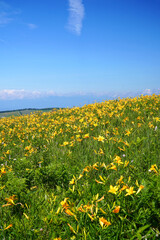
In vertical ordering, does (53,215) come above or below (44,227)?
above

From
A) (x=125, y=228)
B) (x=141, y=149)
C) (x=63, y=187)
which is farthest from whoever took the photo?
(x=141, y=149)

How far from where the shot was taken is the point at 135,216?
1.78 m

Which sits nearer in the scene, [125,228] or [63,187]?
[125,228]

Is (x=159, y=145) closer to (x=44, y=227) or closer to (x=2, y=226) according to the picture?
(x=44, y=227)

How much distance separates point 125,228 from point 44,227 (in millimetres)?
871

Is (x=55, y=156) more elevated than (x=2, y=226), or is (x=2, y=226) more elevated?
(x=55, y=156)

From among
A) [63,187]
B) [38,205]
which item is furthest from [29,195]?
[63,187]

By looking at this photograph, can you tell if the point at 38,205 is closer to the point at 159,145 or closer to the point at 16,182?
the point at 16,182

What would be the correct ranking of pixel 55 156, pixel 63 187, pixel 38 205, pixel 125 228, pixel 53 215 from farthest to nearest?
1. pixel 55 156
2. pixel 63 187
3. pixel 38 205
4. pixel 53 215
5. pixel 125 228

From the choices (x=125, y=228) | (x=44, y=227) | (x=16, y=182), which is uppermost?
(x=16, y=182)

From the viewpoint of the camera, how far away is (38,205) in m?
2.35

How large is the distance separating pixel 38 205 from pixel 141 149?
79.1 inches

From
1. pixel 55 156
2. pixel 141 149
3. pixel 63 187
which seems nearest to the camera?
pixel 63 187

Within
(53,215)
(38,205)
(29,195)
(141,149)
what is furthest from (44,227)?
(141,149)
